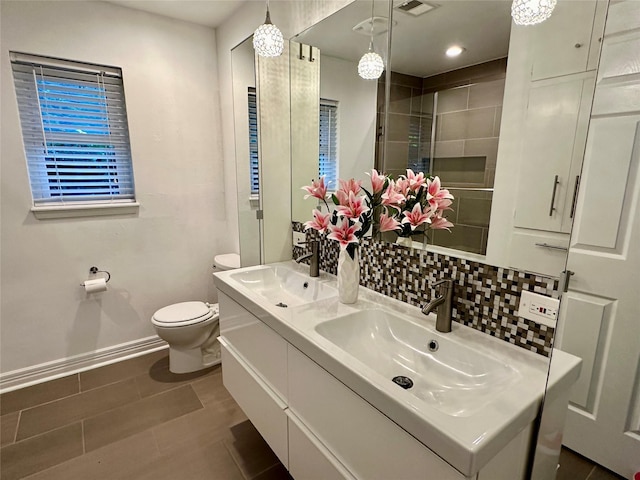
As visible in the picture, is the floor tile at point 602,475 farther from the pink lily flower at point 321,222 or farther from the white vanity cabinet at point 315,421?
the pink lily flower at point 321,222

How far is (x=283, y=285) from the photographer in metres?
1.97

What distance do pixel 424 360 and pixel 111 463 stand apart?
169cm

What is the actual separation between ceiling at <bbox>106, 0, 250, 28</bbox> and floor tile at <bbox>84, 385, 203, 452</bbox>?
266 cm

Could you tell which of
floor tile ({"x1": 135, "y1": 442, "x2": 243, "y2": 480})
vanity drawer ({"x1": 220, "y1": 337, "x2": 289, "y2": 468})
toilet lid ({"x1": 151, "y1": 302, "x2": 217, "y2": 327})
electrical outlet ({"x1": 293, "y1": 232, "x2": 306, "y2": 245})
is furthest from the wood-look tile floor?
electrical outlet ({"x1": 293, "y1": 232, "x2": 306, "y2": 245})

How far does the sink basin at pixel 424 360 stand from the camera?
97 centimetres

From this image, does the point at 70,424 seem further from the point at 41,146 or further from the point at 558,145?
the point at 558,145

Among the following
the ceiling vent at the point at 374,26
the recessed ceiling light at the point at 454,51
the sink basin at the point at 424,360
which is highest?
the ceiling vent at the point at 374,26

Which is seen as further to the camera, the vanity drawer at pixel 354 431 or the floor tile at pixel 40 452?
the floor tile at pixel 40 452

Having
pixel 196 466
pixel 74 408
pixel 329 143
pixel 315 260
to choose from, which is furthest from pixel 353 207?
pixel 74 408

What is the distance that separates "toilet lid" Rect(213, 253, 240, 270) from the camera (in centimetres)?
267

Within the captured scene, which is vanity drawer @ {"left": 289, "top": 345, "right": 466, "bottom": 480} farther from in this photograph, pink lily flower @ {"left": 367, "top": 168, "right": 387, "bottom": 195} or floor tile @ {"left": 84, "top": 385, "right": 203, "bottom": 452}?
floor tile @ {"left": 84, "top": 385, "right": 203, "bottom": 452}

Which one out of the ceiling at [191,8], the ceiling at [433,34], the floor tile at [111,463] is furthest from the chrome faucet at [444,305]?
the ceiling at [191,8]

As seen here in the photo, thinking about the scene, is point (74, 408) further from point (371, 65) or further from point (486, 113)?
point (486, 113)

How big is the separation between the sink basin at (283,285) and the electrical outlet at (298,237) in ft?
0.68
